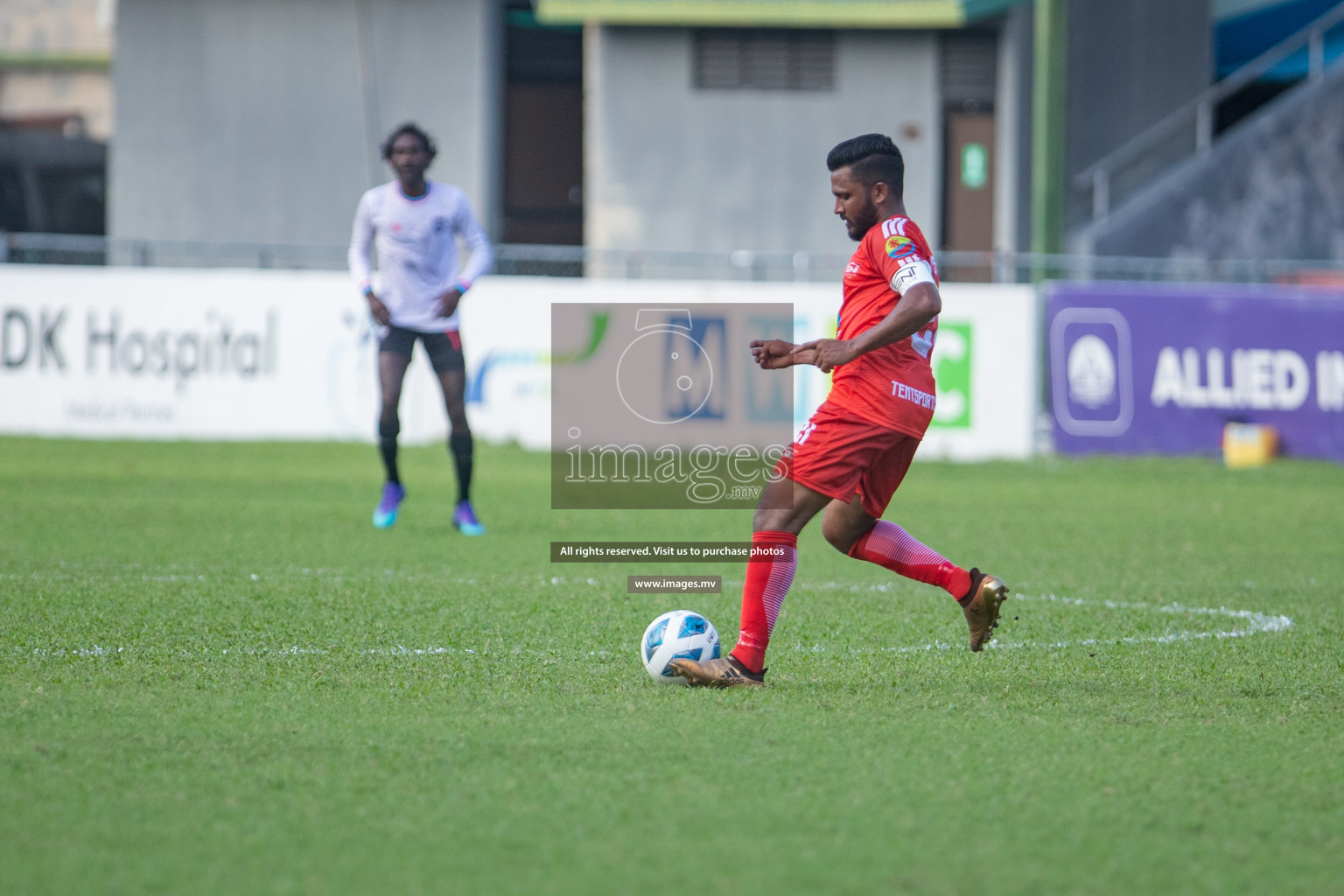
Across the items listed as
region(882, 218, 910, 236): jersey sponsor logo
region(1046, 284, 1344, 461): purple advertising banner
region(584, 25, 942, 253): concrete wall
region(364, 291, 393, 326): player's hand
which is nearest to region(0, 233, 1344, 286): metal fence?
region(1046, 284, 1344, 461): purple advertising banner

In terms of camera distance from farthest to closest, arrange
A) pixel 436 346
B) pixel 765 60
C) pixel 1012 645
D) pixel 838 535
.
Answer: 1. pixel 765 60
2. pixel 436 346
3. pixel 1012 645
4. pixel 838 535

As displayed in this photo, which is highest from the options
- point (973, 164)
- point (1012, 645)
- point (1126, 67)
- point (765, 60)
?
point (765, 60)

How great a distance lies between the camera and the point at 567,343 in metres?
15.4

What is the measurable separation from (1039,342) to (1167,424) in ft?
4.89

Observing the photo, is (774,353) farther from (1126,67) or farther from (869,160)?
(1126,67)

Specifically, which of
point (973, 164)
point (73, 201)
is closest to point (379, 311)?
point (973, 164)

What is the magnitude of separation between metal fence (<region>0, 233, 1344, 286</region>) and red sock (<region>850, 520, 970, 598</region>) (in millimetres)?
11583

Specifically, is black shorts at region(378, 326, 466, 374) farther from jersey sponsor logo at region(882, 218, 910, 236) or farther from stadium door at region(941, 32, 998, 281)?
stadium door at region(941, 32, 998, 281)

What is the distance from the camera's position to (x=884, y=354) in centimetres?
498

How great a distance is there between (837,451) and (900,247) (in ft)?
2.17

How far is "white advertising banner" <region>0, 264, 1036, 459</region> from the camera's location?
51.7 ft

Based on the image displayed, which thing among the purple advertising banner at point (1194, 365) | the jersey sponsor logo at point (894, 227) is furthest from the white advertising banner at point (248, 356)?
the jersey sponsor logo at point (894, 227)

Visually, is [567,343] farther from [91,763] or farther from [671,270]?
[91,763]

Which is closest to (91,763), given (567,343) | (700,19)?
(567,343)
